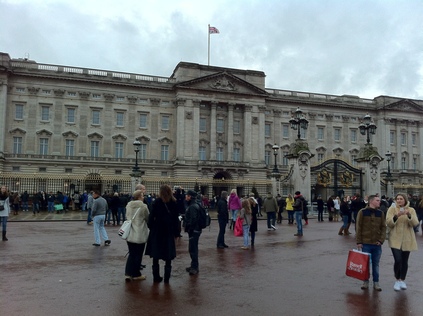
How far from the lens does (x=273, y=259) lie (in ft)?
35.7

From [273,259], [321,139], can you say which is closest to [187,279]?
[273,259]

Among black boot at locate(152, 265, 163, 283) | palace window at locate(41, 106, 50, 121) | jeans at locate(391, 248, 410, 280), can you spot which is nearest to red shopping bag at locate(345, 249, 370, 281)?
jeans at locate(391, 248, 410, 280)

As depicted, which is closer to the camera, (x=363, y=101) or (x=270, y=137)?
(x=270, y=137)

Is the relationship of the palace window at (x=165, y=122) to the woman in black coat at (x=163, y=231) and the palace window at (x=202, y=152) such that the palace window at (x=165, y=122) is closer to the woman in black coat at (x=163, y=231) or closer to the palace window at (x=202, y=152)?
the palace window at (x=202, y=152)

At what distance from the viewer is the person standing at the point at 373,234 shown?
757 centimetres

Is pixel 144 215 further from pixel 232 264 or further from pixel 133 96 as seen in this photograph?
pixel 133 96

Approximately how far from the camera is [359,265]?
24.6 ft

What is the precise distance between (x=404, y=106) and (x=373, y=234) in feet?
217

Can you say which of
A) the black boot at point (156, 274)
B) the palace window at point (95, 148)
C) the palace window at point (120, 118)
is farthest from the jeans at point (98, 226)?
the palace window at point (120, 118)

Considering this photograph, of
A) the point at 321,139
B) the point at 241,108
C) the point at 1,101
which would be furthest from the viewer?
the point at 321,139

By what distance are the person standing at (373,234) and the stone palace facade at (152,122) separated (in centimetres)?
3993

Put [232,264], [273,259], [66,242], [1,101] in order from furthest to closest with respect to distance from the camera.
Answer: [1,101] < [66,242] < [273,259] < [232,264]

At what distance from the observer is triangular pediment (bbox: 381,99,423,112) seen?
6538 cm

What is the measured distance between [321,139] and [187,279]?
5807 cm
